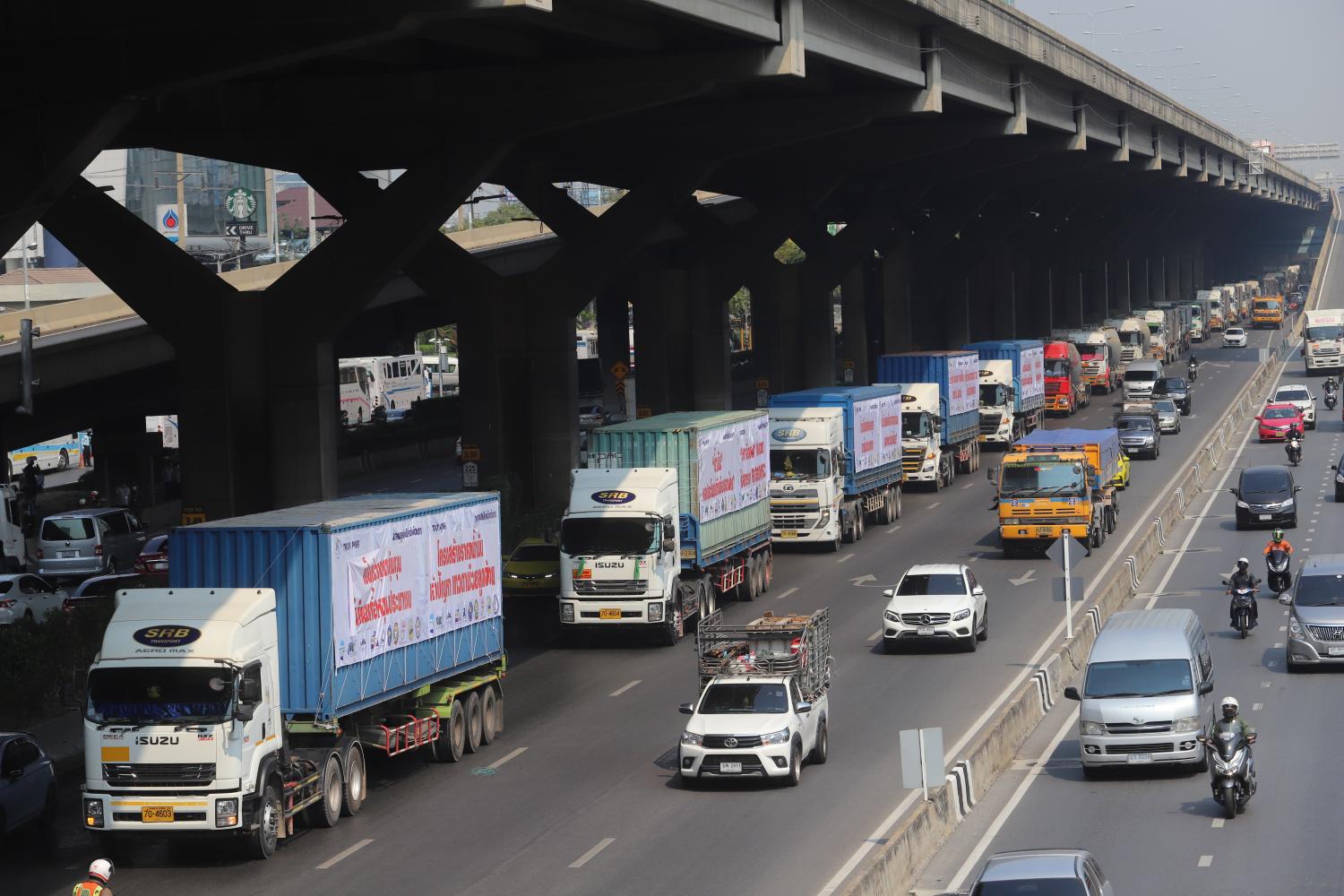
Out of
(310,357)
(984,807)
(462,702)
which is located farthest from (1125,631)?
(310,357)

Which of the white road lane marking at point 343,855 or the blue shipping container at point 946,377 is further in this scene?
the blue shipping container at point 946,377

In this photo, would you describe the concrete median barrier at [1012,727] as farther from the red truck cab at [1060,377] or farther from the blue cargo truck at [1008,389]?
the red truck cab at [1060,377]

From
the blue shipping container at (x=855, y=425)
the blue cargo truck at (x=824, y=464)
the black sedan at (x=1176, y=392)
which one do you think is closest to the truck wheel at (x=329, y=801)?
the blue cargo truck at (x=824, y=464)

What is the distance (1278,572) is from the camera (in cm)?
3988

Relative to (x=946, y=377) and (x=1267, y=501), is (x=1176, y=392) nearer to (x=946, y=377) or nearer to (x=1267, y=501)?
(x=946, y=377)

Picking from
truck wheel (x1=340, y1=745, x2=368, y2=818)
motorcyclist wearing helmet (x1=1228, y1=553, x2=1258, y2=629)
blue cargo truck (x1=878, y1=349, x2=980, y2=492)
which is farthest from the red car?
truck wheel (x1=340, y1=745, x2=368, y2=818)

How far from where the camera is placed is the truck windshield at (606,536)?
36.0m

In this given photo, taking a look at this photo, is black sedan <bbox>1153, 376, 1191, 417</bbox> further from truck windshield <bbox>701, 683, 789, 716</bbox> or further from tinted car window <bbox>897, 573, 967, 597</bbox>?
truck windshield <bbox>701, 683, 789, 716</bbox>

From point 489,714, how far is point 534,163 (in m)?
34.0

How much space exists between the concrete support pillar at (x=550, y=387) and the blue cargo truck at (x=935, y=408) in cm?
1031

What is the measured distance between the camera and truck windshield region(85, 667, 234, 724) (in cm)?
2175

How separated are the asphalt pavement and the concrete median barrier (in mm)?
751

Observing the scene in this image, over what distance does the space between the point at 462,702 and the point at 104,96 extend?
11.5 meters

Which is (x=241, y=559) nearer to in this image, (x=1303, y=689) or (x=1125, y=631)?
(x=1125, y=631)
